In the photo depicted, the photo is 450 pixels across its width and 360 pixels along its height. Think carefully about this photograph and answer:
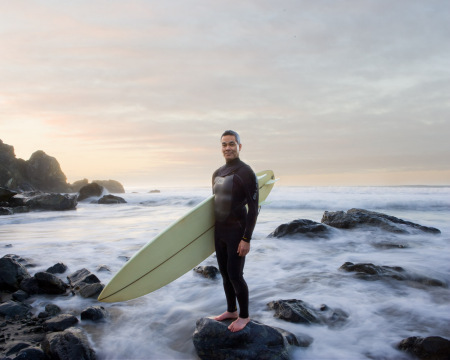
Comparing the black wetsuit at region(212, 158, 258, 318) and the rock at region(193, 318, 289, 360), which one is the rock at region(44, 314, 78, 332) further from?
the black wetsuit at region(212, 158, 258, 318)

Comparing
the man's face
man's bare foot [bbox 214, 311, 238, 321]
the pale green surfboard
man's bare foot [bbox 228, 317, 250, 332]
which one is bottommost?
man's bare foot [bbox 214, 311, 238, 321]

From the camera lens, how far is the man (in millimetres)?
3574

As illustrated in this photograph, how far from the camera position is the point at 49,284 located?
17.7ft

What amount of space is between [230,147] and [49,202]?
924 inches

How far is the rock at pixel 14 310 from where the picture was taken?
4445 mm

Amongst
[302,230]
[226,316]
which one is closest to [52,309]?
[226,316]

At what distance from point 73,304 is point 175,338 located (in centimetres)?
193

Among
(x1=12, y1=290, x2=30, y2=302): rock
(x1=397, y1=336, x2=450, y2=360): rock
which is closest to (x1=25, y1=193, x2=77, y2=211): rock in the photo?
(x1=12, y1=290, x2=30, y2=302): rock

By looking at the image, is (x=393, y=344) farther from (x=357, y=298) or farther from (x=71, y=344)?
(x=71, y=344)

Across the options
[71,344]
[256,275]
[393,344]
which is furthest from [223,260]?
[256,275]

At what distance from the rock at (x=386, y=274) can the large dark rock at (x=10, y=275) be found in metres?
6.22

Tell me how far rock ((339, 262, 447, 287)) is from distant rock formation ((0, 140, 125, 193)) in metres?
42.5

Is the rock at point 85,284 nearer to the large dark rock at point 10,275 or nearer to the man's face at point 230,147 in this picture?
the large dark rock at point 10,275

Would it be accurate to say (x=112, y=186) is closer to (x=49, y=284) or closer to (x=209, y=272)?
(x=209, y=272)
